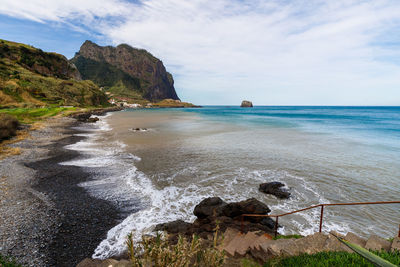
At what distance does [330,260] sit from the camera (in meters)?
4.56

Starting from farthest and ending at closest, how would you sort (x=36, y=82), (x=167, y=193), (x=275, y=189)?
(x=36, y=82)
(x=275, y=189)
(x=167, y=193)

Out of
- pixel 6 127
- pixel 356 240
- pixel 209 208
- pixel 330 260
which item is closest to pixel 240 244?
pixel 330 260

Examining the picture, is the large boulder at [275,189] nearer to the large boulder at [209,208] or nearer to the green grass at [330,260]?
the large boulder at [209,208]

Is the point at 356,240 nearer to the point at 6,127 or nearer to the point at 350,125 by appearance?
the point at 6,127

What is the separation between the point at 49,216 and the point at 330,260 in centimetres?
1157

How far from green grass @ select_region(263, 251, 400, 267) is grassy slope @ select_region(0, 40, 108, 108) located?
259 feet

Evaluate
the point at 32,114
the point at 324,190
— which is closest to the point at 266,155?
the point at 324,190

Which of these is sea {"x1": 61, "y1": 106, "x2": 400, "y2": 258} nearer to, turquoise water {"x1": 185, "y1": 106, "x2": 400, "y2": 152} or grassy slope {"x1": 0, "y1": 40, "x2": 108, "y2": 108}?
turquoise water {"x1": 185, "y1": 106, "x2": 400, "y2": 152}

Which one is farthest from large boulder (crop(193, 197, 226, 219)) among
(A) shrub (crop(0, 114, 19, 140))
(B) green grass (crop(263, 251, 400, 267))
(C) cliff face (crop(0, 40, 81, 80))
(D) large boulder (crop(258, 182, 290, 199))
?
(C) cliff face (crop(0, 40, 81, 80))

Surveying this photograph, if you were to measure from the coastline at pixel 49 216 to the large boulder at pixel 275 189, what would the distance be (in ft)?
31.3

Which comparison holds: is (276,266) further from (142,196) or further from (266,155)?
(266,155)

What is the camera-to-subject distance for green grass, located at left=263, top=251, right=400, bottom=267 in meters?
4.38

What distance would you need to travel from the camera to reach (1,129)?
2472 centimetres

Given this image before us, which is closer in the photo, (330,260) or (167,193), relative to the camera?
(330,260)
